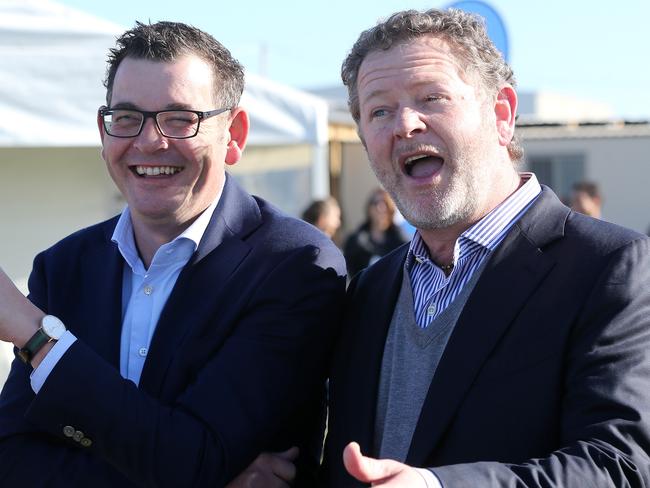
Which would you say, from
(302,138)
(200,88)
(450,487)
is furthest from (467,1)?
(450,487)

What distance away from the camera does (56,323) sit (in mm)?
2367

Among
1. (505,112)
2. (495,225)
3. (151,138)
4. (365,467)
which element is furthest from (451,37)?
(365,467)

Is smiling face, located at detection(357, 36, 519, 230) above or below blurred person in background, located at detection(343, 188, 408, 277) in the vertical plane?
above

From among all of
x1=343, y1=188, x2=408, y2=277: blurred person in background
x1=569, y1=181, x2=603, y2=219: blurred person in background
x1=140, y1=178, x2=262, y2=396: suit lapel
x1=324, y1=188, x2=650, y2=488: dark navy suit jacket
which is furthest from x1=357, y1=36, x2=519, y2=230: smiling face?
x1=343, y1=188, x2=408, y2=277: blurred person in background

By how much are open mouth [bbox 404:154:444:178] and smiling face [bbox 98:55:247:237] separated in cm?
60

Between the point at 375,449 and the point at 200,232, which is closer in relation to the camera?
the point at 375,449

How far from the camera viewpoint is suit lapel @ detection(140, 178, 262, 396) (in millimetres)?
2545

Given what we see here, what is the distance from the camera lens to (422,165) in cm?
247

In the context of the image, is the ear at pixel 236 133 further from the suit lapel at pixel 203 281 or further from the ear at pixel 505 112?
the ear at pixel 505 112

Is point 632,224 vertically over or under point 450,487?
under

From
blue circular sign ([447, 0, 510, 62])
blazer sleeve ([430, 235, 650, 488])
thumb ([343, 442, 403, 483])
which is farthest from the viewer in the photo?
blue circular sign ([447, 0, 510, 62])

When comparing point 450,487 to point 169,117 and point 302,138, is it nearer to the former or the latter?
point 169,117

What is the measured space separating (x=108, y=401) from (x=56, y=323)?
242mm

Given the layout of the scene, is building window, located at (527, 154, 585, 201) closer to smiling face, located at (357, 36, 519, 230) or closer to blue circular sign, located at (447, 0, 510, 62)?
blue circular sign, located at (447, 0, 510, 62)
